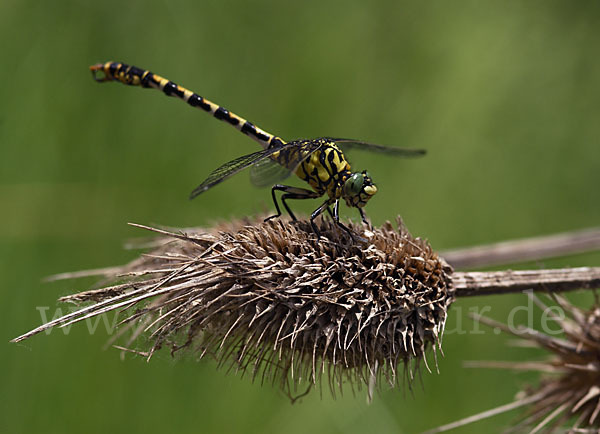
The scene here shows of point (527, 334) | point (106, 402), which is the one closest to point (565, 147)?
point (527, 334)

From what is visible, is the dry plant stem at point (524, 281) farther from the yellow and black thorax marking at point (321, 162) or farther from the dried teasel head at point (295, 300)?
the yellow and black thorax marking at point (321, 162)

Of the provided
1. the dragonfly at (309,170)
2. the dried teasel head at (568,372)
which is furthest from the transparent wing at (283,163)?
the dried teasel head at (568,372)

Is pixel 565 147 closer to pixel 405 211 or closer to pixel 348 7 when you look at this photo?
pixel 405 211

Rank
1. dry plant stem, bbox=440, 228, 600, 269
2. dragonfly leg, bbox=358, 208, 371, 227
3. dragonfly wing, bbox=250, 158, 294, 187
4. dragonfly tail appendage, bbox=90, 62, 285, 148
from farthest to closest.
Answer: dry plant stem, bbox=440, 228, 600, 269 < dragonfly tail appendage, bbox=90, 62, 285, 148 < dragonfly wing, bbox=250, 158, 294, 187 < dragonfly leg, bbox=358, 208, 371, 227

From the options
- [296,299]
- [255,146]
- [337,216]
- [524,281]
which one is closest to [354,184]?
[337,216]

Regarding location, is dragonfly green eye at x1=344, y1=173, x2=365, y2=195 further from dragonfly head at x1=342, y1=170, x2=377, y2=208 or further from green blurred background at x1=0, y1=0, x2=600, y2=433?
green blurred background at x1=0, y1=0, x2=600, y2=433

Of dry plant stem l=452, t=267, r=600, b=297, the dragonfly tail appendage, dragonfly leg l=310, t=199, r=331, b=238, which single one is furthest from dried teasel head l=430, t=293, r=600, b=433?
the dragonfly tail appendage
